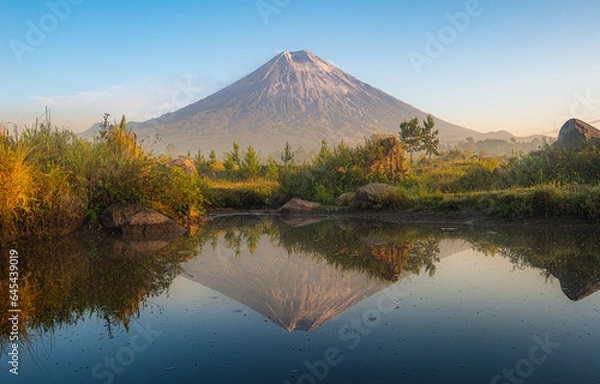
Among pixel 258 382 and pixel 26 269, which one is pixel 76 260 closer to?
pixel 26 269

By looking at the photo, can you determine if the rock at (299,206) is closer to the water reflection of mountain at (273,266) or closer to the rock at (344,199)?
the rock at (344,199)

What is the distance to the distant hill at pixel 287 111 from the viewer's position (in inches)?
6727

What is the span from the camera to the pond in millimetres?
3031

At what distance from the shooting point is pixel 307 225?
1161 centimetres

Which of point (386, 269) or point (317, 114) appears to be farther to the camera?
point (317, 114)

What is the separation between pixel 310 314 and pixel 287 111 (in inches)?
7434

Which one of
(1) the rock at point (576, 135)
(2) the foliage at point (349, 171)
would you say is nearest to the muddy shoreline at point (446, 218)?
(2) the foliage at point (349, 171)

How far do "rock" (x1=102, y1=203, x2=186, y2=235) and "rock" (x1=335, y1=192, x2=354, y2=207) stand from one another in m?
6.89

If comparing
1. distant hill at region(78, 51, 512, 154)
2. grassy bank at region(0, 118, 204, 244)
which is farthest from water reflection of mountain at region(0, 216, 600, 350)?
distant hill at region(78, 51, 512, 154)

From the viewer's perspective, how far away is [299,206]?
51.0 feet

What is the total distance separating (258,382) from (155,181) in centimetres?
867

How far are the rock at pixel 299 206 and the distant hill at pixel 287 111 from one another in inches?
5854

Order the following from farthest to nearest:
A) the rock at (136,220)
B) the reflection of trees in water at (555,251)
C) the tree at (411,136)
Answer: the tree at (411,136) → the rock at (136,220) → the reflection of trees in water at (555,251)

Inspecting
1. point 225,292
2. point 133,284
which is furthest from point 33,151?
point 225,292
